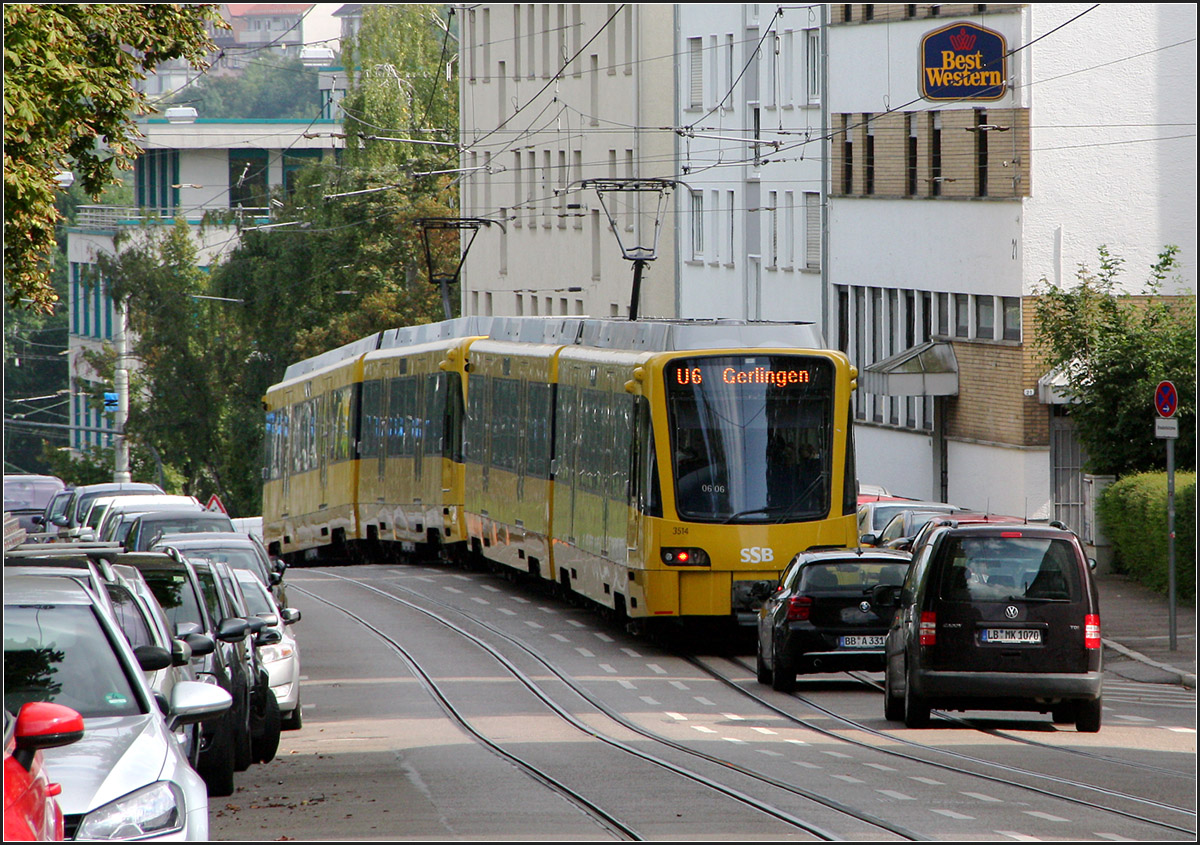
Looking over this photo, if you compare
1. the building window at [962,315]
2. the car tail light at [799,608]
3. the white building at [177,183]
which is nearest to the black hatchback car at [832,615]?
the car tail light at [799,608]

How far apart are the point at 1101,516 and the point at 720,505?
13.6 meters

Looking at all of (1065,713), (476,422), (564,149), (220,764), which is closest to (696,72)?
(564,149)

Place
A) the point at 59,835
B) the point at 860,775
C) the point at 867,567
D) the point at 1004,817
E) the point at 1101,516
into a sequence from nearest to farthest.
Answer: the point at 59,835, the point at 1004,817, the point at 860,775, the point at 867,567, the point at 1101,516

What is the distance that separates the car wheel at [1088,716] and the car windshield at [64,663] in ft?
31.9

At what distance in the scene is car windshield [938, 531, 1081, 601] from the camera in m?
16.9

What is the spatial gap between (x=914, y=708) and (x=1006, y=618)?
1104 millimetres

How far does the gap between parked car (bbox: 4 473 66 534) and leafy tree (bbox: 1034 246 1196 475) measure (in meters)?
27.8

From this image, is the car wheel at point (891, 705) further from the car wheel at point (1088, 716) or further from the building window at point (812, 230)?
the building window at point (812, 230)

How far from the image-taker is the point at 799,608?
66.2 ft

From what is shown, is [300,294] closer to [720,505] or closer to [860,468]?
[860,468]

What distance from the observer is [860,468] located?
171 ft

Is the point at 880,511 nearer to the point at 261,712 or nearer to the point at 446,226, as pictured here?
the point at 446,226

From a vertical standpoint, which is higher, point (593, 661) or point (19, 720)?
point (19, 720)

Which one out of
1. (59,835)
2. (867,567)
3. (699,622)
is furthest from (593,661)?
(59,835)
